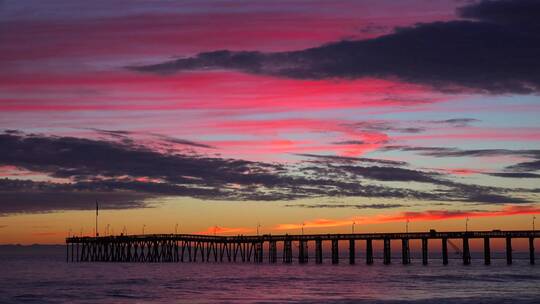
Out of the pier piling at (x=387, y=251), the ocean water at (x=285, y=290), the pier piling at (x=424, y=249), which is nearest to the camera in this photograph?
the ocean water at (x=285, y=290)

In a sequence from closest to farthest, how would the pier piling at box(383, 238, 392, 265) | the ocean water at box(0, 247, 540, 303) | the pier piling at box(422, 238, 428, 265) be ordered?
the ocean water at box(0, 247, 540, 303), the pier piling at box(422, 238, 428, 265), the pier piling at box(383, 238, 392, 265)

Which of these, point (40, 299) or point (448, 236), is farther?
point (448, 236)

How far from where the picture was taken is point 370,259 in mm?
130500

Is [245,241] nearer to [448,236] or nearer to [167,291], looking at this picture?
[448,236]

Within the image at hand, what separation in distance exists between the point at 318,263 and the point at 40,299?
272 ft

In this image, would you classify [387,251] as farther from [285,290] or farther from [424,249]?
[285,290]

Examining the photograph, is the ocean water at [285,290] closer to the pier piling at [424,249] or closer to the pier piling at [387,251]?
the pier piling at [424,249]

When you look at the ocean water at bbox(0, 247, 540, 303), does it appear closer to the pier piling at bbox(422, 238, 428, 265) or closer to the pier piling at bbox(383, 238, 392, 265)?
the pier piling at bbox(422, 238, 428, 265)

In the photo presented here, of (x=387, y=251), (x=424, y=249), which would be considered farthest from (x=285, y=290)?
(x=387, y=251)

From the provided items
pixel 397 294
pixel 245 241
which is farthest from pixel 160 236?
pixel 397 294

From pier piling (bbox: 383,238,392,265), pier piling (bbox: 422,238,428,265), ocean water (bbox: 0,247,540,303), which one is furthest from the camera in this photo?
pier piling (bbox: 383,238,392,265)

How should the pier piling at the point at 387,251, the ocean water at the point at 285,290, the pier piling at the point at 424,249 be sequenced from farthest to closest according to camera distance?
the pier piling at the point at 387,251, the pier piling at the point at 424,249, the ocean water at the point at 285,290

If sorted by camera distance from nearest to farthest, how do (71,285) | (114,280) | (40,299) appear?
1. (40,299)
2. (71,285)
3. (114,280)

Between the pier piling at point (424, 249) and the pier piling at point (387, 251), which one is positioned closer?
the pier piling at point (424, 249)
